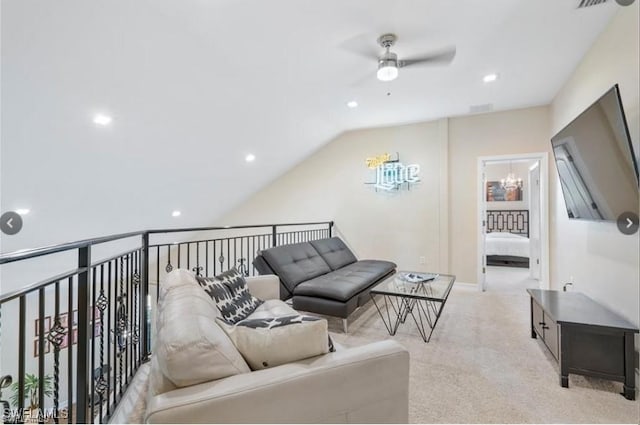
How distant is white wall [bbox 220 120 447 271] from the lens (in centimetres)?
507

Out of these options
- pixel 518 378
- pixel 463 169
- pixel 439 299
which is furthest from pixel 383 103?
pixel 518 378

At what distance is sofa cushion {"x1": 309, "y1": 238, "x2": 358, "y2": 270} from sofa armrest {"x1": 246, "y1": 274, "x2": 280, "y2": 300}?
1406mm

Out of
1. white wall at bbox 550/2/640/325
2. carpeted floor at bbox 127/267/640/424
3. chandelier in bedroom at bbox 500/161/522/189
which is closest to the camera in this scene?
carpeted floor at bbox 127/267/640/424

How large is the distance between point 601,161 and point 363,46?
208 cm

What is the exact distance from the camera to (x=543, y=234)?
434 centimetres

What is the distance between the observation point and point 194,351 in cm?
111

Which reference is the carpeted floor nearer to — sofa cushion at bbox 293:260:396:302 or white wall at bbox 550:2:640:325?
sofa cushion at bbox 293:260:396:302

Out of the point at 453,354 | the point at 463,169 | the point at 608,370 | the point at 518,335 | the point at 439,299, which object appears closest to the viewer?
the point at 608,370

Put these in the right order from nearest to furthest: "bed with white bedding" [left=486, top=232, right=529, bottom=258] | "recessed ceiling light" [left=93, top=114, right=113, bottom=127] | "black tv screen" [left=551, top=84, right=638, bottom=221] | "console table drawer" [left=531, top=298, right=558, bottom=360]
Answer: "black tv screen" [left=551, top=84, right=638, bottom=221] → "console table drawer" [left=531, top=298, right=558, bottom=360] → "recessed ceiling light" [left=93, top=114, right=113, bottom=127] → "bed with white bedding" [left=486, top=232, right=529, bottom=258]

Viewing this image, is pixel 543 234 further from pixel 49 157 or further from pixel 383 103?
pixel 49 157

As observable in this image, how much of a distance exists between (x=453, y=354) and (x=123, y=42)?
3.68 metres

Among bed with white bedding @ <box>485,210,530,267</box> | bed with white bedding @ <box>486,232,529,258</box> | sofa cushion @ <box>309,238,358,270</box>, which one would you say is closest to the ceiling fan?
sofa cushion @ <box>309,238,358,270</box>

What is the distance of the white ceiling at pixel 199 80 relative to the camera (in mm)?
2252

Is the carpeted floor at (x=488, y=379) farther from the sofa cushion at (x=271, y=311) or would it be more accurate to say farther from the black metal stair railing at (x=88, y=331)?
the sofa cushion at (x=271, y=311)
